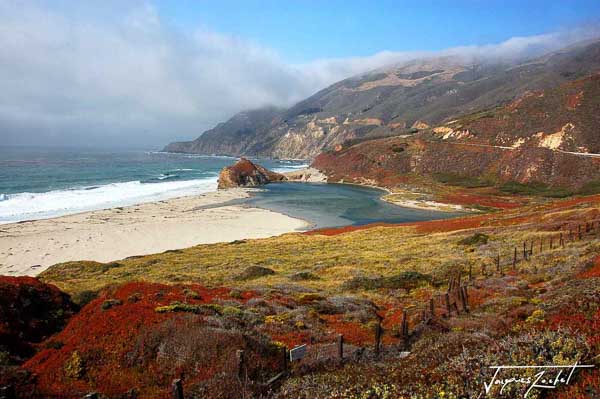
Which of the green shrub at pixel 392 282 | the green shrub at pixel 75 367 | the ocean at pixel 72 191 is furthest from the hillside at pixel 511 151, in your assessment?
the green shrub at pixel 75 367

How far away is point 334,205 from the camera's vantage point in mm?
89750

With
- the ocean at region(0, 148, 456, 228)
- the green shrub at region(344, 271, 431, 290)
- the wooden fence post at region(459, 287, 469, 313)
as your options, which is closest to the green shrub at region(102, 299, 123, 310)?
the wooden fence post at region(459, 287, 469, 313)

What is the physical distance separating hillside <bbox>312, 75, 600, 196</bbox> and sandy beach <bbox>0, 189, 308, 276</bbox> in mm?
63511

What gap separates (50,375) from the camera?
962 cm

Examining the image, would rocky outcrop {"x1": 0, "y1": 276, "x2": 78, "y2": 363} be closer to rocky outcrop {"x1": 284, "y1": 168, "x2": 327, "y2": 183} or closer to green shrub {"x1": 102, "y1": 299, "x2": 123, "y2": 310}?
green shrub {"x1": 102, "y1": 299, "x2": 123, "y2": 310}

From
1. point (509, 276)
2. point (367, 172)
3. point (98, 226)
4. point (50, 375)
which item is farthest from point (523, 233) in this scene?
point (367, 172)

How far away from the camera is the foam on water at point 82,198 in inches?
2795

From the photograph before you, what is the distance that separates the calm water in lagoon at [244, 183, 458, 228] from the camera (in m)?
72.8

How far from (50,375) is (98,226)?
55.8 meters

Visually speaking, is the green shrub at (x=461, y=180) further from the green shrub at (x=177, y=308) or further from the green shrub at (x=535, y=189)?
the green shrub at (x=177, y=308)

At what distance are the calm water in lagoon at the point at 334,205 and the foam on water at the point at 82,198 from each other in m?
23.1

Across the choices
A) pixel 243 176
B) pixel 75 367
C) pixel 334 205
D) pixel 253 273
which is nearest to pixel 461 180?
pixel 334 205

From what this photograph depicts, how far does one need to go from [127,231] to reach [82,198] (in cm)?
3773

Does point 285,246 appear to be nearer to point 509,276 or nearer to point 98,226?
point 509,276
